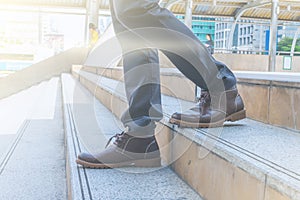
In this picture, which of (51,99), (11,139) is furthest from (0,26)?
(11,139)

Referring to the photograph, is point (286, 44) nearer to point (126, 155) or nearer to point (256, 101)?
point (256, 101)

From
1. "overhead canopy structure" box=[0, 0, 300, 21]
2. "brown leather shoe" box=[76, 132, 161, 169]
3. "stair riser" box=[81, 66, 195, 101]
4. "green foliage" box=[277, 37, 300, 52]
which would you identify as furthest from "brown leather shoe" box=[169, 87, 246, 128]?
"green foliage" box=[277, 37, 300, 52]

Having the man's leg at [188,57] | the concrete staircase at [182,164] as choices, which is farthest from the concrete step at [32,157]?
the man's leg at [188,57]

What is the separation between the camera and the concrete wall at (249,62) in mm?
9156

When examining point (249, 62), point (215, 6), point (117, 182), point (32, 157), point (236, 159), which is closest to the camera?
point (236, 159)

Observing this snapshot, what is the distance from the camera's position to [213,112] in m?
1.05

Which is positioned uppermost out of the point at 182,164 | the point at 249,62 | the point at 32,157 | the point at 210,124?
the point at 249,62

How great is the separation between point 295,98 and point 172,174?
1.40 ft

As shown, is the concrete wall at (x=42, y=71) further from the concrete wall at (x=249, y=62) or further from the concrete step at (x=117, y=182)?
the concrete step at (x=117, y=182)

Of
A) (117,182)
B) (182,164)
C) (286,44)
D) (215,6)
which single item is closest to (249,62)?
(215,6)

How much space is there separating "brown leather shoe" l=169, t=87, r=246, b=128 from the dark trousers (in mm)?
27

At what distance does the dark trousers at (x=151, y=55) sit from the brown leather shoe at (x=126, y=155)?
0.05m

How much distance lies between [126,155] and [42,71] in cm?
738

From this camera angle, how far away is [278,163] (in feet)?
2.23
